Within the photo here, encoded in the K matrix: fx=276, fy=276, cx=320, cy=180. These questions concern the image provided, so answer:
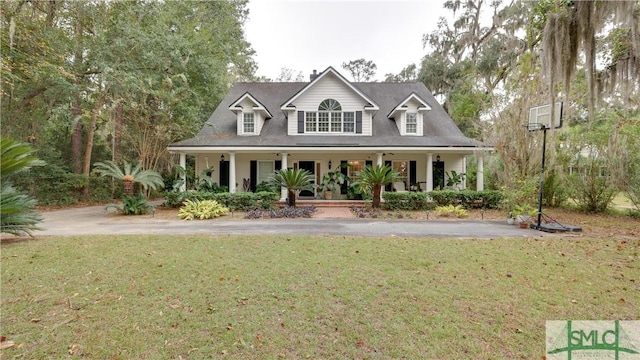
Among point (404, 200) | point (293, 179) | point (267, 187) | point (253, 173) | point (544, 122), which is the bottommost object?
point (404, 200)

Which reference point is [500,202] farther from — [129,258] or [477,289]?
[129,258]

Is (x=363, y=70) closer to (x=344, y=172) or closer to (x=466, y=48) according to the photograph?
(x=466, y=48)

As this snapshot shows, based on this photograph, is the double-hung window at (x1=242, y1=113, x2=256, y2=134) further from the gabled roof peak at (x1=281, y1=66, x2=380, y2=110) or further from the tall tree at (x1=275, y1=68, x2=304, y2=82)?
the tall tree at (x1=275, y1=68, x2=304, y2=82)

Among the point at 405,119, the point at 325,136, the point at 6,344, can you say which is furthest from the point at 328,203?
the point at 6,344

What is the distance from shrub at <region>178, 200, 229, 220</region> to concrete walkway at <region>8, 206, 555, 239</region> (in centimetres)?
51

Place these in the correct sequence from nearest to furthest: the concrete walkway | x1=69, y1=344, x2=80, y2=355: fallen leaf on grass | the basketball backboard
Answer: x1=69, y1=344, x2=80, y2=355: fallen leaf on grass
the concrete walkway
the basketball backboard

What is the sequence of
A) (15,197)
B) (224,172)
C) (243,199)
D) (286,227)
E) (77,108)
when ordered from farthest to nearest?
1. (224,172)
2. (77,108)
3. (243,199)
4. (286,227)
5. (15,197)

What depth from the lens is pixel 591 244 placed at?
21.3 feet

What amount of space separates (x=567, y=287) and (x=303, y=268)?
393 cm

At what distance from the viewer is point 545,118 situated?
8398 millimetres

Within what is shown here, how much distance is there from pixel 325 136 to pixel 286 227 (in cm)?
792

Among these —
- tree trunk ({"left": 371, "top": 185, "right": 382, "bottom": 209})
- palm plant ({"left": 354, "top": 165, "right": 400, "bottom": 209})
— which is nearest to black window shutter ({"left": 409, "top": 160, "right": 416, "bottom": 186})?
palm plant ({"left": 354, "top": 165, "right": 400, "bottom": 209})

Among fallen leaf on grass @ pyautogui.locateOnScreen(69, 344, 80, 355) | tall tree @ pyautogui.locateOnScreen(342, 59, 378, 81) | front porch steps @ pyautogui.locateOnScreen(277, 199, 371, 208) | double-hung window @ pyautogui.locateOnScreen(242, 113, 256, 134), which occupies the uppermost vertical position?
tall tree @ pyautogui.locateOnScreen(342, 59, 378, 81)

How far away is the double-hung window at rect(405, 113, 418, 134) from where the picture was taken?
1550 centimetres
